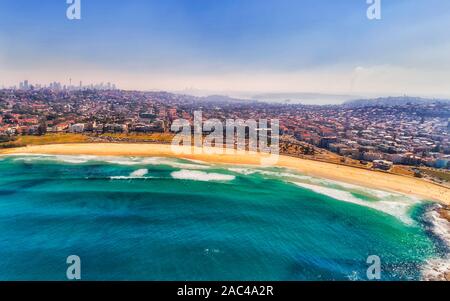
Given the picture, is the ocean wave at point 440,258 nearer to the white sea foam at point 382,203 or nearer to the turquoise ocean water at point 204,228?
the turquoise ocean water at point 204,228

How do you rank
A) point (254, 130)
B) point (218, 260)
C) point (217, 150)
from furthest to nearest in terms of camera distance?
1. point (254, 130)
2. point (217, 150)
3. point (218, 260)

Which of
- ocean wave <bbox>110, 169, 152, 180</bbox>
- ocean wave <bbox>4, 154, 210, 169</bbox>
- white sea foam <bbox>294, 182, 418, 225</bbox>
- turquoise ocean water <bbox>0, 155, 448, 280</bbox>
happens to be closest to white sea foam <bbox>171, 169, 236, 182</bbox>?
turquoise ocean water <bbox>0, 155, 448, 280</bbox>

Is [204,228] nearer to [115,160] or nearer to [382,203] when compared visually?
[382,203]

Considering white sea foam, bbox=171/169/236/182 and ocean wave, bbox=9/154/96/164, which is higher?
ocean wave, bbox=9/154/96/164

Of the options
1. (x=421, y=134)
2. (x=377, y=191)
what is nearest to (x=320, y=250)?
(x=377, y=191)

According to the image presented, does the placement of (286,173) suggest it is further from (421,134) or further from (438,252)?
(421,134)

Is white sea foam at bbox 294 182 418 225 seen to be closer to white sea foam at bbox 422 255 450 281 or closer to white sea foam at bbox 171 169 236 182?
white sea foam at bbox 422 255 450 281

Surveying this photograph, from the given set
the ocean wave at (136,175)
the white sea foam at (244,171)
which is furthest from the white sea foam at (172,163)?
the ocean wave at (136,175)
